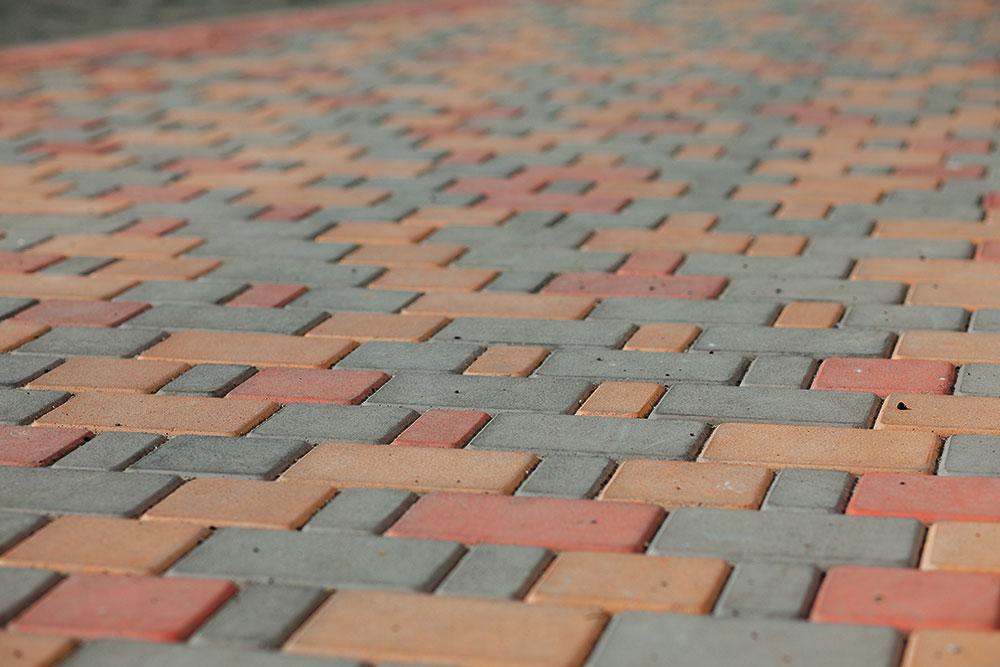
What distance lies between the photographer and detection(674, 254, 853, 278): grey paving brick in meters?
3.19

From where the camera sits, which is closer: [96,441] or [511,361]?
[96,441]

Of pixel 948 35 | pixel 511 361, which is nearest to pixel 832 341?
pixel 511 361

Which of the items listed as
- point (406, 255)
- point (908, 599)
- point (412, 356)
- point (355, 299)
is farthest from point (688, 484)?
point (406, 255)

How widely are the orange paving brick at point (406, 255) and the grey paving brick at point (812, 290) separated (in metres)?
0.71

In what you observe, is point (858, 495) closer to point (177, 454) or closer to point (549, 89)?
point (177, 454)

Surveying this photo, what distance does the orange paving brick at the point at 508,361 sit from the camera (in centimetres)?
260

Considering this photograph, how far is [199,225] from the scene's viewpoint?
376cm

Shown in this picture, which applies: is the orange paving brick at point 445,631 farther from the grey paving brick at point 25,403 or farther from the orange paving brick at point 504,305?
the orange paving brick at point 504,305

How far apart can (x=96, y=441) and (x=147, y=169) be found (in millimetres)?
2335

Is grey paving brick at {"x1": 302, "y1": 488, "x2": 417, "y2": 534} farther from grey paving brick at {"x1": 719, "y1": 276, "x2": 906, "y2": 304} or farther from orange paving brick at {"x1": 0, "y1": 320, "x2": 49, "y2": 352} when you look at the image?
grey paving brick at {"x1": 719, "y1": 276, "x2": 906, "y2": 304}

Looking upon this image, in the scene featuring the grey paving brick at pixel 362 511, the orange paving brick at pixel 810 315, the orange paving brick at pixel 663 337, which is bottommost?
the orange paving brick at pixel 810 315

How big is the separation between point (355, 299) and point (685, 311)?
721mm

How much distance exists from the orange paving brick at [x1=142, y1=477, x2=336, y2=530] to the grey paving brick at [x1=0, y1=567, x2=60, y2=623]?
0.20 m

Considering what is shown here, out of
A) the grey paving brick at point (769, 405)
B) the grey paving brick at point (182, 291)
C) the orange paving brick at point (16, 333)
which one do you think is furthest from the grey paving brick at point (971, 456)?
the orange paving brick at point (16, 333)
